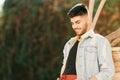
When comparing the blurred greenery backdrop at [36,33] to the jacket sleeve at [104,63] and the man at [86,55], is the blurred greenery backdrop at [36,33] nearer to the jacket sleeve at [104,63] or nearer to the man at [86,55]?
the man at [86,55]

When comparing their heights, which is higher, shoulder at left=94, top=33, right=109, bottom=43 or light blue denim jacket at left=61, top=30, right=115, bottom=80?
shoulder at left=94, top=33, right=109, bottom=43

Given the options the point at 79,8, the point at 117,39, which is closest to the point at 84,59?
the point at 79,8

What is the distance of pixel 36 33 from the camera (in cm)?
579

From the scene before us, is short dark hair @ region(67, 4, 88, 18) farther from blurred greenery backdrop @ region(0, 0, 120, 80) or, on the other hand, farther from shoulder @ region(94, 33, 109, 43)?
blurred greenery backdrop @ region(0, 0, 120, 80)

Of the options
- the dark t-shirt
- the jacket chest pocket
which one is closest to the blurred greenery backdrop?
the dark t-shirt

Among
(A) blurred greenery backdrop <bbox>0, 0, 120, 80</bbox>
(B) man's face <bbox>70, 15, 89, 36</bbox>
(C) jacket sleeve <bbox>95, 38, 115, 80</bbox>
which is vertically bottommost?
(C) jacket sleeve <bbox>95, 38, 115, 80</bbox>

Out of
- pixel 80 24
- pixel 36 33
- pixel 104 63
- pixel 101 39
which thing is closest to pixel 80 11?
pixel 80 24

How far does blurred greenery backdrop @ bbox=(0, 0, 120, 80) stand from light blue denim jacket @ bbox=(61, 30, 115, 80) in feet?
10.1

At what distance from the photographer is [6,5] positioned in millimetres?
5816

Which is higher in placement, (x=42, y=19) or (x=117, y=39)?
(x=42, y=19)

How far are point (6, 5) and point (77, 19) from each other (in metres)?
3.30

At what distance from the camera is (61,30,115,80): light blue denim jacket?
253cm

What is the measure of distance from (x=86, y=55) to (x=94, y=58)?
0.20ft

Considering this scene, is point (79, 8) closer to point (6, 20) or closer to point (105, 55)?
point (105, 55)
